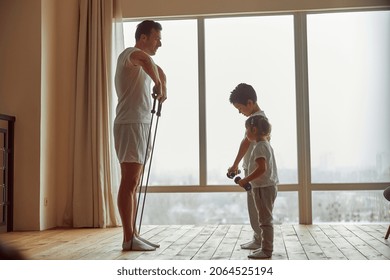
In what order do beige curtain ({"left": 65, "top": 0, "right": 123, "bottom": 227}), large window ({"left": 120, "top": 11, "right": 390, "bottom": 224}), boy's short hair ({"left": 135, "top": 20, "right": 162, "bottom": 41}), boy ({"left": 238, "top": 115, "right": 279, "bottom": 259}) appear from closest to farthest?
boy ({"left": 238, "top": 115, "right": 279, "bottom": 259}) < boy's short hair ({"left": 135, "top": 20, "right": 162, "bottom": 41}) < beige curtain ({"left": 65, "top": 0, "right": 123, "bottom": 227}) < large window ({"left": 120, "top": 11, "right": 390, "bottom": 224})

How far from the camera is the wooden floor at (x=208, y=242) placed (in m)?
2.60

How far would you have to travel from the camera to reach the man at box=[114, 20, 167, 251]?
2719 mm

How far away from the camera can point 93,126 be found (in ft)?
13.1

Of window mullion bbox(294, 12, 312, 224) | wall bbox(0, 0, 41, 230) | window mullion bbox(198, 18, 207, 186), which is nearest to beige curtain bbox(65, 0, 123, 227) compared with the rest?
wall bbox(0, 0, 41, 230)

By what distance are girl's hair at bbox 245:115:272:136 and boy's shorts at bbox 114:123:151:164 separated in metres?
0.57

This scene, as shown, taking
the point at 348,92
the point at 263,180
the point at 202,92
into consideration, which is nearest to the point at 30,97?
the point at 202,92

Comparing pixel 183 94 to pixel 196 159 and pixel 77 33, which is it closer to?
pixel 196 159

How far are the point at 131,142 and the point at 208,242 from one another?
2.36ft

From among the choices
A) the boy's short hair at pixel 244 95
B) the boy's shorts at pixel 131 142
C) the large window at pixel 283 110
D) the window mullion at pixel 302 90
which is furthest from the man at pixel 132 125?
the window mullion at pixel 302 90

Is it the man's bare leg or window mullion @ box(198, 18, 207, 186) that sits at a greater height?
window mullion @ box(198, 18, 207, 186)

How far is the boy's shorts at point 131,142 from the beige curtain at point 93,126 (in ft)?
4.12

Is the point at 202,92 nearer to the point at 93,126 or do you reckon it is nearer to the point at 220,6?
the point at 220,6

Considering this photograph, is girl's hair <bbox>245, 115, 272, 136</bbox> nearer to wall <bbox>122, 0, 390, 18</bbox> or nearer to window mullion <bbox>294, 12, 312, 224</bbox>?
window mullion <bbox>294, 12, 312, 224</bbox>
